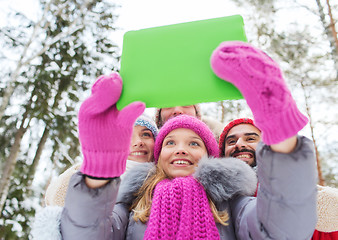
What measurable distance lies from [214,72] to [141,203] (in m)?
0.93

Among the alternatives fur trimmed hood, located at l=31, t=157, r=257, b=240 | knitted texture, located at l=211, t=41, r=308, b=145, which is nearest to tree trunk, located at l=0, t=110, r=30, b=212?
fur trimmed hood, located at l=31, t=157, r=257, b=240

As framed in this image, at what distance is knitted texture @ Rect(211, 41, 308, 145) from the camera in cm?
89

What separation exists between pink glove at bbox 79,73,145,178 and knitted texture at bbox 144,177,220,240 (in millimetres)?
400

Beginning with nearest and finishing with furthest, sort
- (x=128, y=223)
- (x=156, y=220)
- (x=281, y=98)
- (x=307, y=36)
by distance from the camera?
(x=281, y=98), (x=156, y=220), (x=128, y=223), (x=307, y=36)

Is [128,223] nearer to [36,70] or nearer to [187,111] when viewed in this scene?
[187,111]

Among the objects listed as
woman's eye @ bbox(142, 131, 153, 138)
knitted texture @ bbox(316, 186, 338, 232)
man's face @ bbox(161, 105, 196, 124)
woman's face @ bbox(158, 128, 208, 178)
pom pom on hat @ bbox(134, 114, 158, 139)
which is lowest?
knitted texture @ bbox(316, 186, 338, 232)

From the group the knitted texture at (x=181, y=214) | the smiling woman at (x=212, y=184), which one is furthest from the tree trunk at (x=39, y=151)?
the knitted texture at (x=181, y=214)

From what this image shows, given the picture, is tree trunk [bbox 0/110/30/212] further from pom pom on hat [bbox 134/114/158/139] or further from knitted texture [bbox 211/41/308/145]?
knitted texture [bbox 211/41/308/145]

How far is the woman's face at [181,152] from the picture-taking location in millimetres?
1728

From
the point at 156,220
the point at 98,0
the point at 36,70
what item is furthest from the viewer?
the point at 98,0

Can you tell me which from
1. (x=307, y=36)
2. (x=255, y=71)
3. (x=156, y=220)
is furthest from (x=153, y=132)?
(x=307, y=36)

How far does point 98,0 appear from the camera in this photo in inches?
279

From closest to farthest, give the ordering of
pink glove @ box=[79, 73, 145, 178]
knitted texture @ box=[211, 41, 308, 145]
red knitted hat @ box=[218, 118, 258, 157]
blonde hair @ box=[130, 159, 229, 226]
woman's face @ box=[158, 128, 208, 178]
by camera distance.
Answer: knitted texture @ box=[211, 41, 308, 145] < pink glove @ box=[79, 73, 145, 178] < blonde hair @ box=[130, 159, 229, 226] < woman's face @ box=[158, 128, 208, 178] < red knitted hat @ box=[218, 118, 258, 157]

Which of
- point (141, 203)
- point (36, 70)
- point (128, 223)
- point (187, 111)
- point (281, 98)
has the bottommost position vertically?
point (128, 223)
